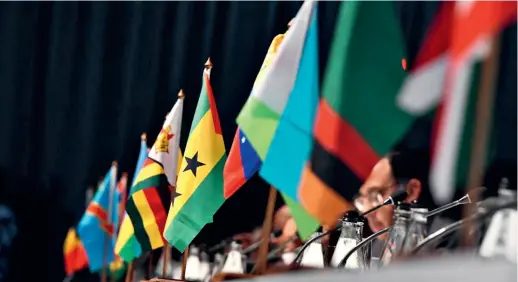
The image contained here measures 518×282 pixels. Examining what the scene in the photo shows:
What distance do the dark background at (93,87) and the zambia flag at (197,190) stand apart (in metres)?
1.80

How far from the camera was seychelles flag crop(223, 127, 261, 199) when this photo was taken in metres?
1.82

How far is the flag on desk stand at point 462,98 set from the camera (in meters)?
0.99

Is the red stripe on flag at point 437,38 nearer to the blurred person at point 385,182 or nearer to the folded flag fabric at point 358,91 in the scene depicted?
the folded flag fabric at point 358,91

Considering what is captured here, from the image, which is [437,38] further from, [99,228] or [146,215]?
[99,228]

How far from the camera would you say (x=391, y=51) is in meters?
1.17

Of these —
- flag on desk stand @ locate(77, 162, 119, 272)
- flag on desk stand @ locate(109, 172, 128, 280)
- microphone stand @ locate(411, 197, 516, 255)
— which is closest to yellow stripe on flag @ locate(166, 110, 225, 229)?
microphone stand @ locate(411, 197, 516, 255)

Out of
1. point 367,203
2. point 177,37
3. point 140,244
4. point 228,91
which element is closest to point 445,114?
point 367,203

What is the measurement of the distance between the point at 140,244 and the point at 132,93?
189 centimetres

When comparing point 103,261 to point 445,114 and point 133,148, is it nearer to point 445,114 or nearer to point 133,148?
point 133,148

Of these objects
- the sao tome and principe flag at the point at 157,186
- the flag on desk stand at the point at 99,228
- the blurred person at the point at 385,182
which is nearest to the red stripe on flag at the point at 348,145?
the blurred person at the point at 385,182

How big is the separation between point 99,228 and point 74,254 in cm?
62

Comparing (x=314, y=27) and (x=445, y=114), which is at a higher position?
(x=314, y=27)

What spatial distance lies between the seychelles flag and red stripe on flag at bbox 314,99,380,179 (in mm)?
608

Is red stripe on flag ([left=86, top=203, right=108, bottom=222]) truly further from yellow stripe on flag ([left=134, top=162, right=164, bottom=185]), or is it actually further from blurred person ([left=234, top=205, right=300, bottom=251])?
yellow stripe on flag ([left=134, top=162, right=164, bottom=185])
